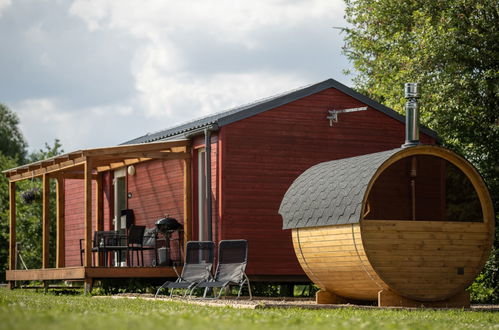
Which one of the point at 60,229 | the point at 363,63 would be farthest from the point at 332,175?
the point at 363,63

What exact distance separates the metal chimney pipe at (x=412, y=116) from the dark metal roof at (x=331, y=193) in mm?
649

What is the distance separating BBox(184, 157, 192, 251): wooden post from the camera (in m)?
17.7

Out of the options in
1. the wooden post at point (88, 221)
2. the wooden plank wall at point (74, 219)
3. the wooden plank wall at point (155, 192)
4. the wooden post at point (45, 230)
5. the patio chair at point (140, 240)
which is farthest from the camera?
the wooden plank wall at point (74, 219)

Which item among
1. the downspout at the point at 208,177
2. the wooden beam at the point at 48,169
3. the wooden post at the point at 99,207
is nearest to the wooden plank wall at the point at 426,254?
the downspout at the point at 208,177

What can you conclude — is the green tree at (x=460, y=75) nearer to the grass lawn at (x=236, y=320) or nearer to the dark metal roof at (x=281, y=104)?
the dark metal roof at (x=281, y=104)

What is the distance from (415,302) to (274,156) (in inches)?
190

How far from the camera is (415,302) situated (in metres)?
13.8

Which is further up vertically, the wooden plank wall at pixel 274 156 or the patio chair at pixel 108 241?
the wooden plank wall at pixel 274 156

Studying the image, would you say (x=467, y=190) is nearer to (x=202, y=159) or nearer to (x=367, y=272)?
(x=367, y=272)

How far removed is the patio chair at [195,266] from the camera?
15422 millimetres

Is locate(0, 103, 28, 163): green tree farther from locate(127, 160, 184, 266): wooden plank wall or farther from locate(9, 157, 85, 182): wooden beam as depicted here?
locate(127, 160, 184, 266): wooden plank wall

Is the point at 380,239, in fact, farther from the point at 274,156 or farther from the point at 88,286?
the point at 88,286

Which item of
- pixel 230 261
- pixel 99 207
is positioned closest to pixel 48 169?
pixel 99 207

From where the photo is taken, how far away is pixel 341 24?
88.9 feet
